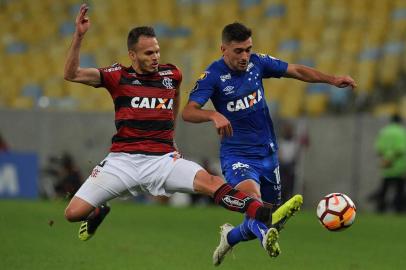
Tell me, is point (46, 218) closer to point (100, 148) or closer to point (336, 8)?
point (100, 148)

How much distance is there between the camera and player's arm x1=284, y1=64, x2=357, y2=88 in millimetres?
9258

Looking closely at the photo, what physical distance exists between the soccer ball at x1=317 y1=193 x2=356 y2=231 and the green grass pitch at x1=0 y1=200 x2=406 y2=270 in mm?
989

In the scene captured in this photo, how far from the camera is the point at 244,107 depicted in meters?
9.52

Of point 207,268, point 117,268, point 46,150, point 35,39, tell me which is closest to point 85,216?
point 117,268

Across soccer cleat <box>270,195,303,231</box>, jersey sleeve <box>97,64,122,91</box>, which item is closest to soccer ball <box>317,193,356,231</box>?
soccer cleat <box>270,195,303,231</box>

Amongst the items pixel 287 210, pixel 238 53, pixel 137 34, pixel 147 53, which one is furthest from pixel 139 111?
pixel 287 210

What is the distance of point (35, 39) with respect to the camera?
2555 cm

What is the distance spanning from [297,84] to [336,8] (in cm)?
231

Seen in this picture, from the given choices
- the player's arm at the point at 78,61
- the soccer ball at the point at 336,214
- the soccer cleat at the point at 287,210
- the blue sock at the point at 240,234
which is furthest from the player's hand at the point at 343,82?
the player's arm at the point at 78,61

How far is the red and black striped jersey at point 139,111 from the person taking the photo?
878 centimetres

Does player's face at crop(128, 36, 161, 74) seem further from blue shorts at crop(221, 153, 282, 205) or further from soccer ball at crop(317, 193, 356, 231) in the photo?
soccer ball at crop(317, 193, 356, 231)

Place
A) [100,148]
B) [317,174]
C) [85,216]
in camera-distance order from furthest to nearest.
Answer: [100,148]
[317,174]
[85,216]

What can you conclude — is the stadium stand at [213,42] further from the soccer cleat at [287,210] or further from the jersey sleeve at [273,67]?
the soccer cleat at [287,210]

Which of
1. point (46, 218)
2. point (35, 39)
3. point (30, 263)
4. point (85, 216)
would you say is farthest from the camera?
point (35, 39)
